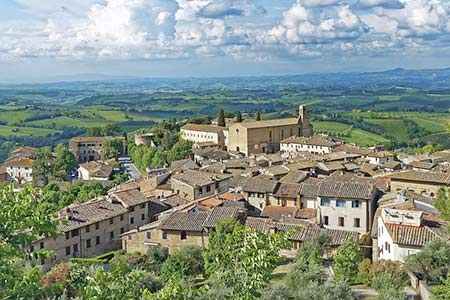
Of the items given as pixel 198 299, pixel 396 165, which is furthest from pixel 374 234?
pixel 396 165

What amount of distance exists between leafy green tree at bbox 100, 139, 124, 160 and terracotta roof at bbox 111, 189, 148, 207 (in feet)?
164

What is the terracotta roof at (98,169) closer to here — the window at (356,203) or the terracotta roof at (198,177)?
the terracotta roof at (198,177)

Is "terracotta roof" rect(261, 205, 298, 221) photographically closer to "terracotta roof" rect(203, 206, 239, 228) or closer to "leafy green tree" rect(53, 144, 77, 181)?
"terracotta roof" rect(203, 206, 239, 228)

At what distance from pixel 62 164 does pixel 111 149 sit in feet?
42.0

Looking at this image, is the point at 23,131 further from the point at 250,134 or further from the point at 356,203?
the point at 356,203

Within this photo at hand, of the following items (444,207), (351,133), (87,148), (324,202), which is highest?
(444,207)

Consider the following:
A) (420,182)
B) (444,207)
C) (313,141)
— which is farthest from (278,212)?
(313,141)

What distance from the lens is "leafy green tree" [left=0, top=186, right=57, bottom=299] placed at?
7.86 metres

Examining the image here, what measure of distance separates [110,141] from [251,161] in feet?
127

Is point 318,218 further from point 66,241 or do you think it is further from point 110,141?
point 110,141

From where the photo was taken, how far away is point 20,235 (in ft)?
26.3

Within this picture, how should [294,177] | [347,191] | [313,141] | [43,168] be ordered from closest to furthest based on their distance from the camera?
[347,191]
[294,177]
[43,168]
[313,141]

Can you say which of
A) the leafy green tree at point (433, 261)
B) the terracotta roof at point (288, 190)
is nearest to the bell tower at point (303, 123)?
the terracotta roof at point (288, 190)

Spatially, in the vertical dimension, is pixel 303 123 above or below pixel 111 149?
above
